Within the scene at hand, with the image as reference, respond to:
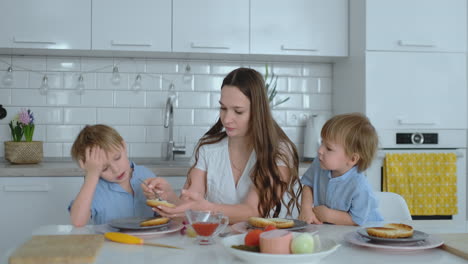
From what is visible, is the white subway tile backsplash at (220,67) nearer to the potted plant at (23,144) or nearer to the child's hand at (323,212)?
the potted plant at (23,144)

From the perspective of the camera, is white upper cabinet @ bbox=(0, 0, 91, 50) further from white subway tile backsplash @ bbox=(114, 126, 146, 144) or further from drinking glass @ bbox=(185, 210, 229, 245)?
drinking glass @ bbox=(185, 210, 229, 245)

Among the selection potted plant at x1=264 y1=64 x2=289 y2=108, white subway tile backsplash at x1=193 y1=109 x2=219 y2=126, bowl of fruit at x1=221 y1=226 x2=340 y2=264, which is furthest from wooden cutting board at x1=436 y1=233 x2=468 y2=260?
white subway tile backsplash at x1=193 y1=109 x2=219 y2=126

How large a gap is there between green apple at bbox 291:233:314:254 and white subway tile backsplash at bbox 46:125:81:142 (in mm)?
2628

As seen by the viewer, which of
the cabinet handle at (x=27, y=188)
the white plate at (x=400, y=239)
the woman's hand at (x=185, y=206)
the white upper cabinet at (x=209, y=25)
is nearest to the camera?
the white plate at (x=400, y=239)

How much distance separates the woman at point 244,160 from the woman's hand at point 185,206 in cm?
15

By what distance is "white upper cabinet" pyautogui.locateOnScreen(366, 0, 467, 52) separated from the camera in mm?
3164

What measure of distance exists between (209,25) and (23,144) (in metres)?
1.33

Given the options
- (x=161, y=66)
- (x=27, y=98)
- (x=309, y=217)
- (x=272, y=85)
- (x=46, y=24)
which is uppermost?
(x=46, y=24)

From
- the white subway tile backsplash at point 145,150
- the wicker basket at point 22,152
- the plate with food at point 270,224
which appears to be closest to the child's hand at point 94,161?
the plate with food at point 270,224

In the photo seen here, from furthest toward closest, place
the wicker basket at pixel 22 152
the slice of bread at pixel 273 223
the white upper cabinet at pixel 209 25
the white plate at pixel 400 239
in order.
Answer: the white upper cabinet at pixel 209 25 < the wicker basket at pixel 22 152 < the slice of bread at pixel 273 223 < the white plate at pixel 400 239

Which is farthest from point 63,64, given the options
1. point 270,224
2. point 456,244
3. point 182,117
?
point 456,244

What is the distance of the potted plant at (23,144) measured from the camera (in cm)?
310

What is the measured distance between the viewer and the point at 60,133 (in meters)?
3.48

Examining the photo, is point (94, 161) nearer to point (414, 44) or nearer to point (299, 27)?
point (299, 27)
